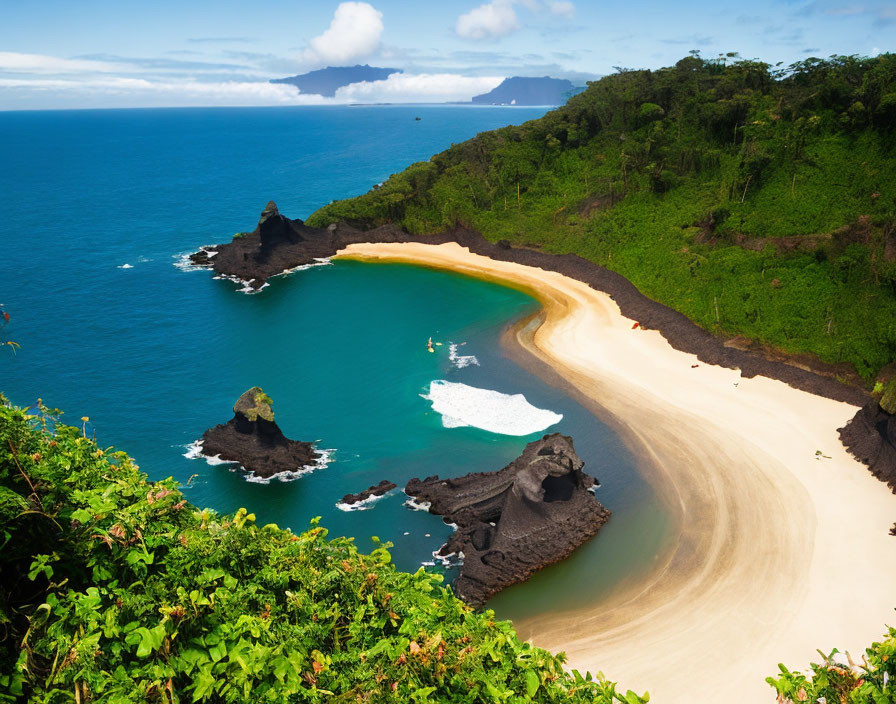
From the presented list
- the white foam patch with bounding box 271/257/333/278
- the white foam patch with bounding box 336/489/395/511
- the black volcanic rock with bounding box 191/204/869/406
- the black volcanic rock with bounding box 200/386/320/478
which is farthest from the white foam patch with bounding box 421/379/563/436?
the white foam patch with bounding box 271/257/333/278

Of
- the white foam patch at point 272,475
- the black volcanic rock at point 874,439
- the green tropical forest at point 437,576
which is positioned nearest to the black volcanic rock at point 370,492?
the white foam patch at point 272,475

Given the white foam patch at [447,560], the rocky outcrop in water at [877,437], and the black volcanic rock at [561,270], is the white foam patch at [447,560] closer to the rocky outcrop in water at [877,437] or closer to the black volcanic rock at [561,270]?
the rocky outcrop in water at [877,437]

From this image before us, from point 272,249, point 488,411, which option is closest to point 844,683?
point 488,411

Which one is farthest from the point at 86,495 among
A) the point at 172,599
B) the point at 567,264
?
the point at 567,264

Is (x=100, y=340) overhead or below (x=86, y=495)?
below

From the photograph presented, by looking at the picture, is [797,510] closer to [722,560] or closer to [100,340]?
[722,560]

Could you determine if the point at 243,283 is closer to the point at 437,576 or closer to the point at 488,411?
the point at 488,411
